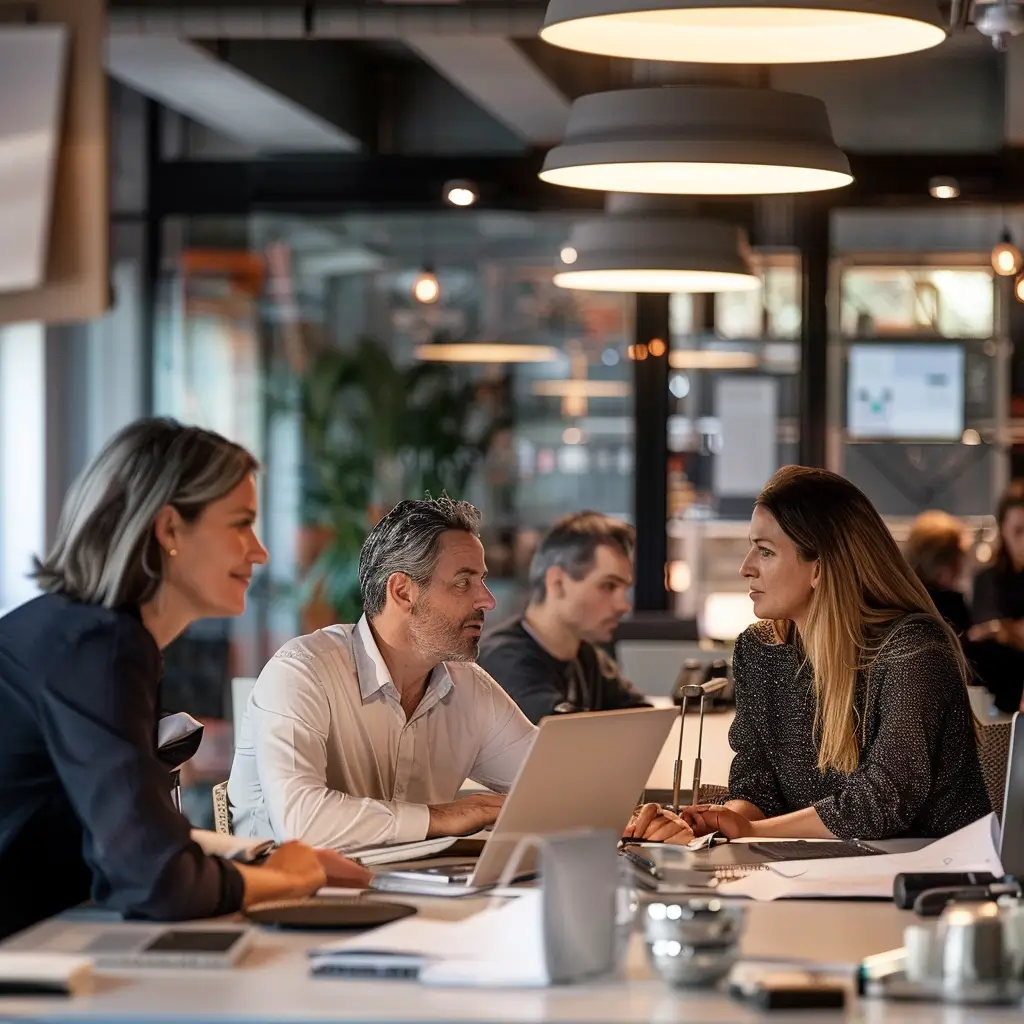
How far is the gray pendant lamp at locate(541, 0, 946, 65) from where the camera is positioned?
8.18 ft

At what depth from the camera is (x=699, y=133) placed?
329 cm

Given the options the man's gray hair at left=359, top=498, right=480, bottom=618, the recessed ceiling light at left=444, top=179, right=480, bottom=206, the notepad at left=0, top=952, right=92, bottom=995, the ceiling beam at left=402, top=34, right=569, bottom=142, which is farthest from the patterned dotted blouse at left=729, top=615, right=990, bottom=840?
the recessed ceiling light at left=444, top=179, right=480, bottom=206

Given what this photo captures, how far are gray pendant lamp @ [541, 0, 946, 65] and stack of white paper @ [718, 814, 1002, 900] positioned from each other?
4.21 feet

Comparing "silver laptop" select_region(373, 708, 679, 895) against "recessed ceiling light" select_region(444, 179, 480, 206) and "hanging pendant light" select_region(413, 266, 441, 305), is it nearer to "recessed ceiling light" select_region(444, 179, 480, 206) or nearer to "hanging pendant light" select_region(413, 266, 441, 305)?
"recessed ceiling light" select_region(444, 179, 480, 206)

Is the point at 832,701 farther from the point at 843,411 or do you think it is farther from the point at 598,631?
the point at 843,411

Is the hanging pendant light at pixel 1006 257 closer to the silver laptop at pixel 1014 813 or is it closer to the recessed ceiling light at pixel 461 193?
the recessed ceiling light at pixel 461 193

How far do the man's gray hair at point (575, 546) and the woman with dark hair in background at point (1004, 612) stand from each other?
2.00m

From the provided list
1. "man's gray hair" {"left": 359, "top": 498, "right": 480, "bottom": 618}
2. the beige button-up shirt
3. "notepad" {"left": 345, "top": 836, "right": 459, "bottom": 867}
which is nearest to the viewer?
"notepad" {"left": 345, "top": 836, "right": 459, "bottom": 867}

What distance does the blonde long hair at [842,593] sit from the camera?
3.66 m

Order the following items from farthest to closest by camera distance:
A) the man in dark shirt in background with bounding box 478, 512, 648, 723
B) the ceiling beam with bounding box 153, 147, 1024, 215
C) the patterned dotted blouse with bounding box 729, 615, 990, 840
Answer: the ceiling beam with bounding box 153, 147, 1024, 215, the man in dark shirt in background with bounding box 478, 512, 648, 723, the patterned dotted blouse with bounding box 729, 615, 990, 840

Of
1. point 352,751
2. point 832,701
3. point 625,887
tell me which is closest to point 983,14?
point 832,701

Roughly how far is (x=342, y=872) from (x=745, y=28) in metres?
1.46

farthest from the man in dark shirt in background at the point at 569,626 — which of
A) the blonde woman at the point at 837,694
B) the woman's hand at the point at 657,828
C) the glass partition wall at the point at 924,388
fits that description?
the glass partition wall at the point at 924,388

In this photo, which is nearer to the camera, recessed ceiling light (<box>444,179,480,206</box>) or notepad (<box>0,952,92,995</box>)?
notepad (<box>0,952,92,995</box>)
